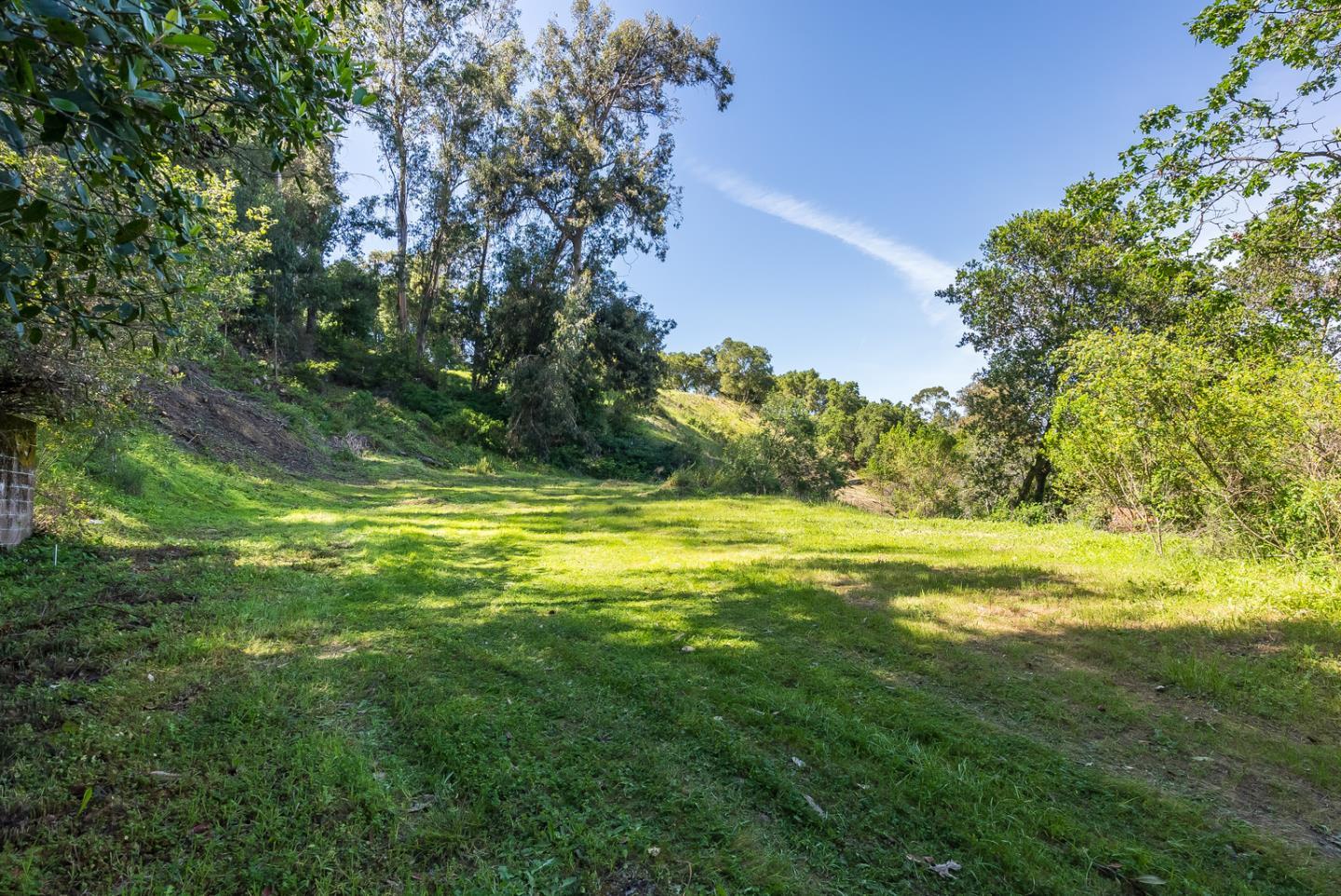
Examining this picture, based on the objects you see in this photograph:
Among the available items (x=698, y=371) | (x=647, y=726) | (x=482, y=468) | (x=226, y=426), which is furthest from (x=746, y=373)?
(x=647, y=726)

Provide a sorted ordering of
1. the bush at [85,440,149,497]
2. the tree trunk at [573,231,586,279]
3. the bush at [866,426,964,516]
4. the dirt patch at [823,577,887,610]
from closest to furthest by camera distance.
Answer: the dirt patch at [823,577,887,610] → the bush at [85,440,149,497] → the bush at [866,426,964,516] → the tree trunk at [573,231,586,279]

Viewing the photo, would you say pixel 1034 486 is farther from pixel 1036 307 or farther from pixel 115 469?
pixel 115 469

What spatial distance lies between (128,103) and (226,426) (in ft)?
51.2

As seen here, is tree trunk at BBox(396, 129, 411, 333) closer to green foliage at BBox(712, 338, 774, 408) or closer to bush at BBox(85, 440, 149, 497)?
bush at BBox(85, 440, 149, 497)

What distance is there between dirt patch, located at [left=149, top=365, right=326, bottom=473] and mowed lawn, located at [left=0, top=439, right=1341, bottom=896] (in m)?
6.90

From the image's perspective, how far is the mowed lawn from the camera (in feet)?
7.93

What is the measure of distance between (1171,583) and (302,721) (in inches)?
351

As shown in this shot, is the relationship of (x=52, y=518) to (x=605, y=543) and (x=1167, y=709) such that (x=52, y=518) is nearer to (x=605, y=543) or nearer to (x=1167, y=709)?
(x=605, y=543)

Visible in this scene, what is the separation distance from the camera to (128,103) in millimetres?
2316

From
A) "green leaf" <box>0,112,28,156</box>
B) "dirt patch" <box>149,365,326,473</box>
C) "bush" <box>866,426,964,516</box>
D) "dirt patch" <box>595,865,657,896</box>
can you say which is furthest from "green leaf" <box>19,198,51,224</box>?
"bush" <box>866,426,964,516</box>

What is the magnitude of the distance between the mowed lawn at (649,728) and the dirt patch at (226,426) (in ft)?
22.6

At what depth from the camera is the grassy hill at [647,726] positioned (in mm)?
2418

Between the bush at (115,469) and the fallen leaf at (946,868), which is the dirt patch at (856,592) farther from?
the bush at (115,469)

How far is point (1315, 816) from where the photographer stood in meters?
2.94
